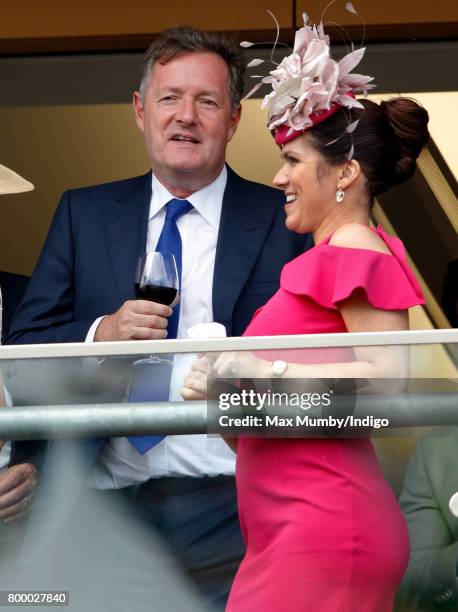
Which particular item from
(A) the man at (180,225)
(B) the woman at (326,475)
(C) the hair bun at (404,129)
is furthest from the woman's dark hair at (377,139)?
(A) the man at (180,225)

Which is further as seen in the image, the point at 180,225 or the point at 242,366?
the point at 180,225

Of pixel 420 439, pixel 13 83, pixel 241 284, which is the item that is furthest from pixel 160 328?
pixel 13 83

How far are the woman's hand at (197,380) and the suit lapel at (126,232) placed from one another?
1.08 m

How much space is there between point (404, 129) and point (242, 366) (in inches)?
27.7

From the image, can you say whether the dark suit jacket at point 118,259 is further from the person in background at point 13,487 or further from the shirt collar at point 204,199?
the person in background at point 13,487

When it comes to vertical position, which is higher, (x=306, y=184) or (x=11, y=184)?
(x=11, y=184)

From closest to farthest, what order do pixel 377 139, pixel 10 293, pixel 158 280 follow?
pixel 377 139, pixel 158 280, pixel 10 293

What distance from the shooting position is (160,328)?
3344 millimetres

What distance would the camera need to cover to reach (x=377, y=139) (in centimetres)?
307

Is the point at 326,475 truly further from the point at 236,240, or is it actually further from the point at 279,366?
the point at 236,240

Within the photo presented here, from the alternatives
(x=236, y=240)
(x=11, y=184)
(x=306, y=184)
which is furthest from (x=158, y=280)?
(x=11, y=184)

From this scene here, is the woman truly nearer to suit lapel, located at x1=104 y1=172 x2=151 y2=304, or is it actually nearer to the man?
the man

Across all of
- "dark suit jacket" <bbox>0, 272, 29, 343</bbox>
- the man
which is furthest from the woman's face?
"dark suit jacket" <bbox>0, 272, 29, 343</bbox>

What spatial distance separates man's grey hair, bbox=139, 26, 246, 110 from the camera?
13.5ft
